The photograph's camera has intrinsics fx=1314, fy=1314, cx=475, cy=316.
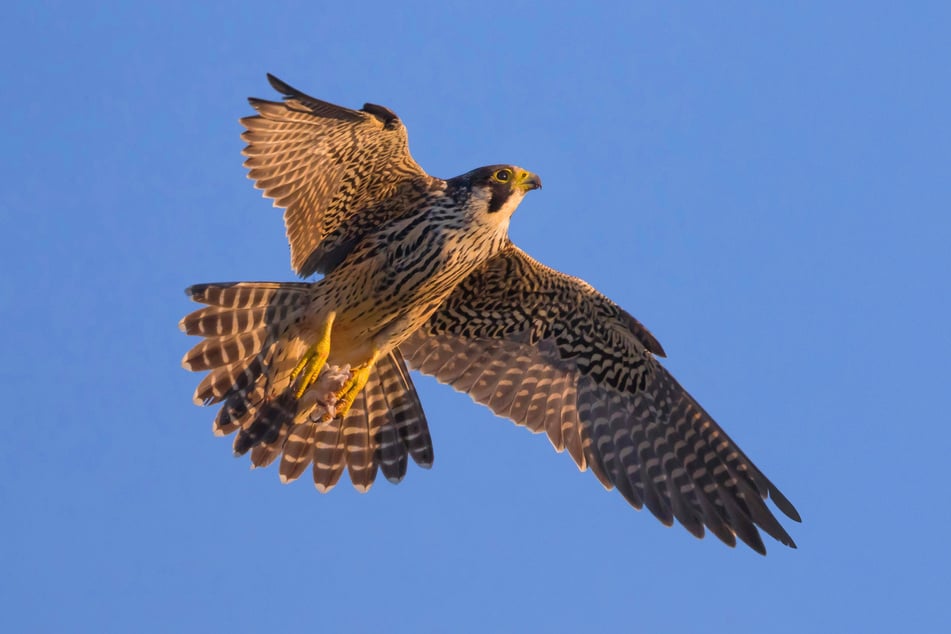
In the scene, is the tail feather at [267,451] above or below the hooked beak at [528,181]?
below

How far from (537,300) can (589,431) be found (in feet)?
3.22

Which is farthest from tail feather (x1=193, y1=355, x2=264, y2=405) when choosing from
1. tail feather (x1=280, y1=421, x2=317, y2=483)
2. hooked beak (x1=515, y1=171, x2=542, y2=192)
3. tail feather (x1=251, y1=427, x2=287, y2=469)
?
hooked beak (x1=515, y1=171, x2=542, y2=192)

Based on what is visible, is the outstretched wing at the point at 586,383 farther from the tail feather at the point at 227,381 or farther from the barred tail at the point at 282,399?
the tail feather at the point at 227,381

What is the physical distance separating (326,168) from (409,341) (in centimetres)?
171

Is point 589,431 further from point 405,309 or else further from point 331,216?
point 331,216

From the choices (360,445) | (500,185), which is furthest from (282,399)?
(500,185)

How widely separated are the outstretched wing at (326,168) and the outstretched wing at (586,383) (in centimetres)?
98

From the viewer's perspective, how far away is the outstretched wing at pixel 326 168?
7.70 meters

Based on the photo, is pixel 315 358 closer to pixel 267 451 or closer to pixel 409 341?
pixel 267 451

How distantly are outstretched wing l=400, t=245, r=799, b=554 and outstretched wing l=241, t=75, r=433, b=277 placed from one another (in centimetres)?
98

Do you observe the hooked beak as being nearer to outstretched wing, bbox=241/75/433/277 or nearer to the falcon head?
the falcon head

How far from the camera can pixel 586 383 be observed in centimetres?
930

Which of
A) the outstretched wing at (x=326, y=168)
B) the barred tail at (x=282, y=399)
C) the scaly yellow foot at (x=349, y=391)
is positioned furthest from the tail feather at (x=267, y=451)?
the outstretched wing at (x=326, y=168)

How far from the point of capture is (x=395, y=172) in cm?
812
